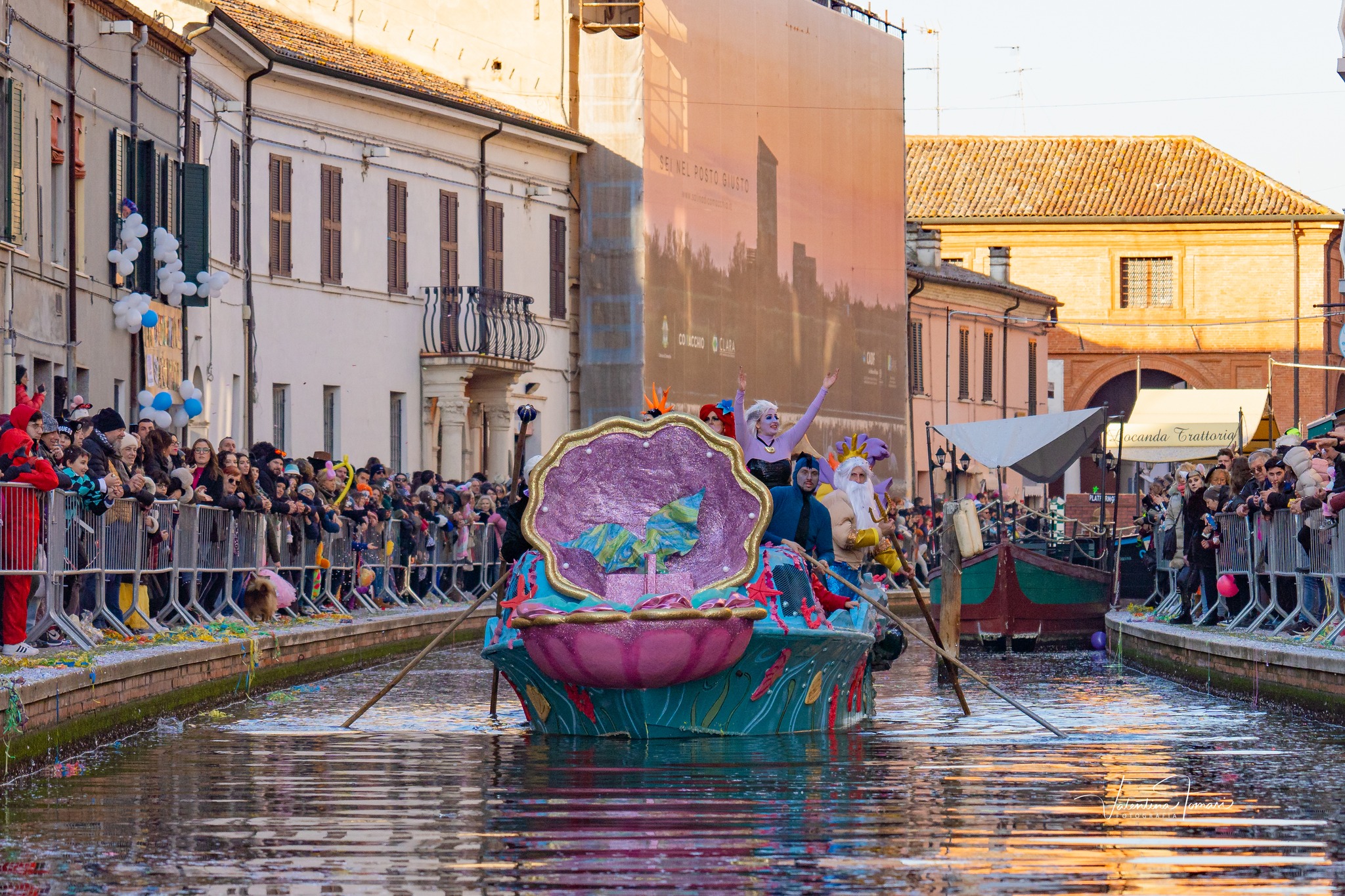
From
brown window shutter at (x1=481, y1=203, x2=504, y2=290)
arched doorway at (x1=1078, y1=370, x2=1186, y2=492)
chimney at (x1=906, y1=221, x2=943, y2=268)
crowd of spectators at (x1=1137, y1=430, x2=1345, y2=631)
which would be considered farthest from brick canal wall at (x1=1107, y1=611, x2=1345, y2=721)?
arched doorway at (x1=1078, y1=370, x2=1186, y2=492)

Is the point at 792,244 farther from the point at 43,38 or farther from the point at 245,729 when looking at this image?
the point at 245,729

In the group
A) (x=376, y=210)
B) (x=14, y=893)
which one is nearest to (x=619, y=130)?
(x=376, y=210)

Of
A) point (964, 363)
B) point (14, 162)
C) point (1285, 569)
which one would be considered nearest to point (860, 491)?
point (1285, 569)

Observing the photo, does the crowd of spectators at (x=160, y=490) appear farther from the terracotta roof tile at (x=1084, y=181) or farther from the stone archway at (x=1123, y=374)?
the terracotta roof tile at (x=1084, y=181)

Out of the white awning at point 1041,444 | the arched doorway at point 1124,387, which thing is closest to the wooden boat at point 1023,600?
the white awning at point 1041,444

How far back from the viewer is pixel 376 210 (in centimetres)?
4425

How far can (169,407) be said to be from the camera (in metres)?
31.6

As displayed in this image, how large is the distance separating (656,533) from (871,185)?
4539 centimetres

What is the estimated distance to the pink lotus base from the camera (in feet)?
54.9

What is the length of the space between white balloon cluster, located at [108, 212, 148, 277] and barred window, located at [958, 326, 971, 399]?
43788mm

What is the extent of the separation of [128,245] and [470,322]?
15.1m

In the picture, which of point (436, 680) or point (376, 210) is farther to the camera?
point (376, 210)

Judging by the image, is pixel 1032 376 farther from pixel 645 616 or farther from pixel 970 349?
pixel 645 616

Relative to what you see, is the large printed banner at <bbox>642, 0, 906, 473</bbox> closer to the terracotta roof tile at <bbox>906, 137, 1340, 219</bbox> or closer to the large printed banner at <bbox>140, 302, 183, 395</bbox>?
the large printed banner at <bbox>140, 302, 183, 395</bbox>
